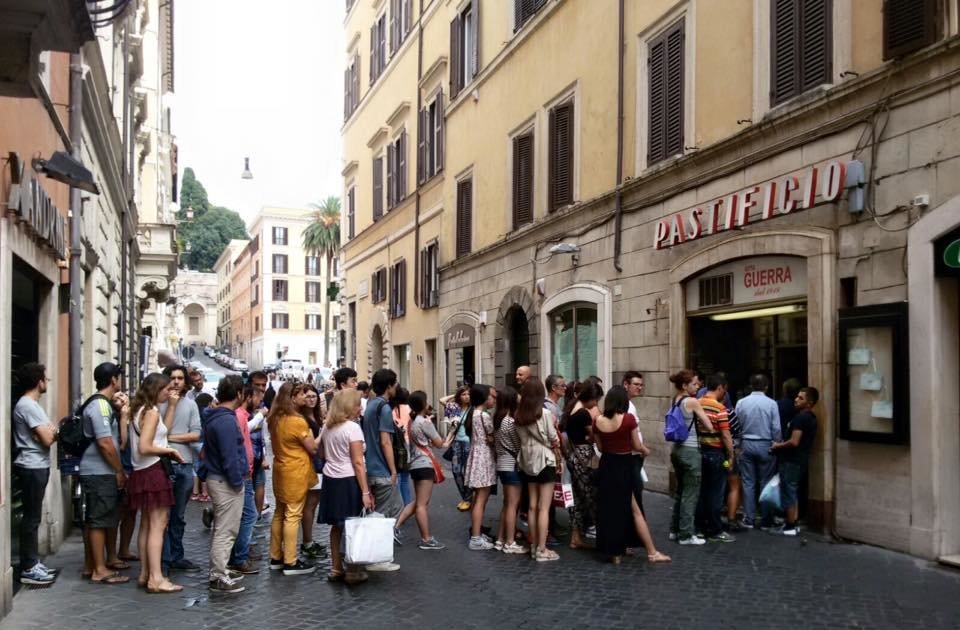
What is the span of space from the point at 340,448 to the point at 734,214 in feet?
19.5

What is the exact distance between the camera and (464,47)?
21625 mm

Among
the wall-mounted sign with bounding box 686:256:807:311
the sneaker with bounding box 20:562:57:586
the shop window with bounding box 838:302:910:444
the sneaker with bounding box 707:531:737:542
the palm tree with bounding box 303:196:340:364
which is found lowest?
the sneaker with bounding box 707:531:737:542

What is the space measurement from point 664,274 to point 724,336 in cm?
122

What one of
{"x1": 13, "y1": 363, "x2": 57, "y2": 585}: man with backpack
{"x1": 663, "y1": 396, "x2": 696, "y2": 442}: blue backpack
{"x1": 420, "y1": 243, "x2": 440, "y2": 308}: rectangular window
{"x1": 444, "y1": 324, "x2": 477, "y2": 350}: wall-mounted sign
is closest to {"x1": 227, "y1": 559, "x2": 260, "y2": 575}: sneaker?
{"x1": 13, "y1": 363, "x2": 57, "y2": 585}: man with backpack

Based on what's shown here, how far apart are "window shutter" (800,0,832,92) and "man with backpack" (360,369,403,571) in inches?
226

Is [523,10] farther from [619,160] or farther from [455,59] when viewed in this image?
[619,160]

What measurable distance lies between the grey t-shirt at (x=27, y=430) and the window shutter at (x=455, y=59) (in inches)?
636

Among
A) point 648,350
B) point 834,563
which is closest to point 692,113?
point 648,350

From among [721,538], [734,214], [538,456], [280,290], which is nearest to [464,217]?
[734,214]

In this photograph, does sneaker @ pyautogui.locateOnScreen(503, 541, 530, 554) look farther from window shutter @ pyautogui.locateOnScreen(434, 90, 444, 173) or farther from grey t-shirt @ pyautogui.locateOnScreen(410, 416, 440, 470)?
window shutter @ pyautogui.locateOnScreen(434, 90, 444, 173)

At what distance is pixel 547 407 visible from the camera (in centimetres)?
947

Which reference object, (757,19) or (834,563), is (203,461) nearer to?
(834,563)

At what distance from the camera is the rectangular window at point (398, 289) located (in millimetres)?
26891

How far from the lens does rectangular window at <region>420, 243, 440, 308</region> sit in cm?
2369
